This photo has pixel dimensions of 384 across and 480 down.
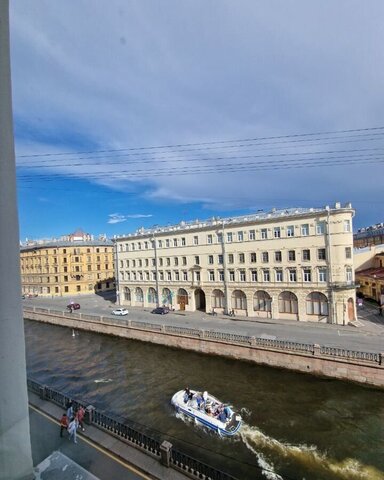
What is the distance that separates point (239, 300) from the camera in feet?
116

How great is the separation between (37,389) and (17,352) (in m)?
12.6

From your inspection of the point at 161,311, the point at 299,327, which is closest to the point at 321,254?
the point at 299,327

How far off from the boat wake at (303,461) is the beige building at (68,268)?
56694 mm

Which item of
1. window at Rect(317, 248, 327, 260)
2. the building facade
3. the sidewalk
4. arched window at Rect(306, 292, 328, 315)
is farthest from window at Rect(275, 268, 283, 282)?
the sidewalk

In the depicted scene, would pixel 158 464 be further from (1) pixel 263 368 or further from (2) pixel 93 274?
(2) pixel 93 274

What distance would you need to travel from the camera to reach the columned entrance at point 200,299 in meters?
40.2

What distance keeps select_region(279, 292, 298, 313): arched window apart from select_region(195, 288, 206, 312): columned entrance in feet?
37.5

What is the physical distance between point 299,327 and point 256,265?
813 centimetres

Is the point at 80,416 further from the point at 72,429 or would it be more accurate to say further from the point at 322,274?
the point at 322,274

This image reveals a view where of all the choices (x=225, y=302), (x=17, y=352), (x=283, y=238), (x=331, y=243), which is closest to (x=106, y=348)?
(x=225, y=302)

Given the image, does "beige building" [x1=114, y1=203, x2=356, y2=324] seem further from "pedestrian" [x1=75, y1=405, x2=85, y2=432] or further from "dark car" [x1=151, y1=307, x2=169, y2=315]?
"pedestrian" [x1=75, y1=405, x2=85, y2=432]

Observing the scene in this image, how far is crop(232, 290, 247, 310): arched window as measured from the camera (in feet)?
115

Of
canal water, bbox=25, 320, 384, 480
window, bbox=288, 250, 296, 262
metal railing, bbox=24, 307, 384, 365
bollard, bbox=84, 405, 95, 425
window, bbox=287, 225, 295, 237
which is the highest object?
window, bbox=287, 225, 295, 237

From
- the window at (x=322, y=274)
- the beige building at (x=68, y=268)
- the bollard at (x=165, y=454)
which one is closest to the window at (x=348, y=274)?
the window at (x=322, y=274)
